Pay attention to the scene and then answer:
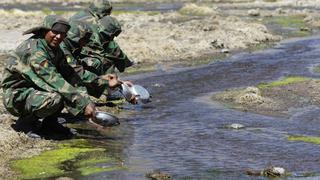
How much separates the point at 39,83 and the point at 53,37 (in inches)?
31.9

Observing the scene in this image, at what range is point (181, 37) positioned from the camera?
109 feet

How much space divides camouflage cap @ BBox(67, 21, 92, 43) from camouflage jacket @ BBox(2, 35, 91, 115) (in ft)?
6.71

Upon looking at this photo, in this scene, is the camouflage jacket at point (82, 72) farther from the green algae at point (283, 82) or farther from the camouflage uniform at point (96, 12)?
the green algae at point (283, 82)

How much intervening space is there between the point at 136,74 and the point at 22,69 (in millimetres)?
10671

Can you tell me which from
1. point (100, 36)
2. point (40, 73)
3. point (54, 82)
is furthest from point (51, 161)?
point (100, 36)

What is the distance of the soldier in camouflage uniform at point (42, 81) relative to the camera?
36.2ft

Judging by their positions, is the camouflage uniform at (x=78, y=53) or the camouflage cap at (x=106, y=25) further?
the camouflage cap at (x=106, y=25)

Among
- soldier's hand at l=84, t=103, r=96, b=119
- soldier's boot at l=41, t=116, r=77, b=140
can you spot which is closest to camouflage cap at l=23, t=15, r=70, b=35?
soldier's hand at l=84, t=103, r=96, b=119

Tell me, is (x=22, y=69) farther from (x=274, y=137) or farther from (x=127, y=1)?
(x=127, y=1)

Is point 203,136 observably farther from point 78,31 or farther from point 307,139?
point 78,31

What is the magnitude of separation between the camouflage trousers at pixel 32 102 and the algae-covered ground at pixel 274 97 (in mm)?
5461

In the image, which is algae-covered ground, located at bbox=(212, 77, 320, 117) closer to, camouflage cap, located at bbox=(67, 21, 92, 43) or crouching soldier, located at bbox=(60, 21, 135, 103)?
crouching soldier, located at bbox=(60, 21, 135, 103)

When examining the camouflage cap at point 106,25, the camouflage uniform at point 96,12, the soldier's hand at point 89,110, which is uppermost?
the camouflage uniform at point 96,12

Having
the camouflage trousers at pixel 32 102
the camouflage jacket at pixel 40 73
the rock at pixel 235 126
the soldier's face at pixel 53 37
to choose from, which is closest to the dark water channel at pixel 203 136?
the rock at pixel 235 126
